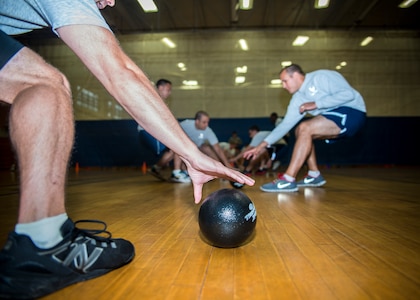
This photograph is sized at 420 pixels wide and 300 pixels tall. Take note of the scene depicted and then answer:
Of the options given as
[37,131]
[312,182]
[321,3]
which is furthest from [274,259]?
[321,3]

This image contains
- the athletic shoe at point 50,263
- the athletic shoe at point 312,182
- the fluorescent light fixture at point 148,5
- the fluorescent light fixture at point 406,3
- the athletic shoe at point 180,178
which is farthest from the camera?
the fluorescent light fixture at point 406,3

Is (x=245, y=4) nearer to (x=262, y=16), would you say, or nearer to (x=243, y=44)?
(x=262, y=16)

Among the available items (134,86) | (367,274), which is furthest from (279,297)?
(134,86)

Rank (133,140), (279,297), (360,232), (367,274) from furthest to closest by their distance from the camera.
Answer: (133,140)
(360,232)
(367,274)
(279,297)

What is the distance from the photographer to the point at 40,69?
3.38 feet

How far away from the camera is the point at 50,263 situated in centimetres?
91

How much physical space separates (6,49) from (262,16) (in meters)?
11.5

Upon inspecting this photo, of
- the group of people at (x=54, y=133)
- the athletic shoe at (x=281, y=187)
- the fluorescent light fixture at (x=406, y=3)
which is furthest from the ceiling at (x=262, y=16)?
the group of people at (x=54, y=133)

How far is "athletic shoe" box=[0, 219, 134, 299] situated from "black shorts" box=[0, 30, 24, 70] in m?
0.57

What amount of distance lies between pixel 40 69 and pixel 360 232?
5.48ft

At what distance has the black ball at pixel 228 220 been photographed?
1.30m

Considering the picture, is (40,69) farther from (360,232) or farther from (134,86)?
(360,232)

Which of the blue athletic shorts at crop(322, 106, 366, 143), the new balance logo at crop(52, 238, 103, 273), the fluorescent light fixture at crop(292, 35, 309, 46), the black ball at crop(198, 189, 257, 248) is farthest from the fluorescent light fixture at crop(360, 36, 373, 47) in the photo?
the new balance logo at crop(52, 238, 103, 273)

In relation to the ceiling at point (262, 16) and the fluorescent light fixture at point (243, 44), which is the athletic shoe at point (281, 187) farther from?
the fluorescent light fixture at point (243, 44)
